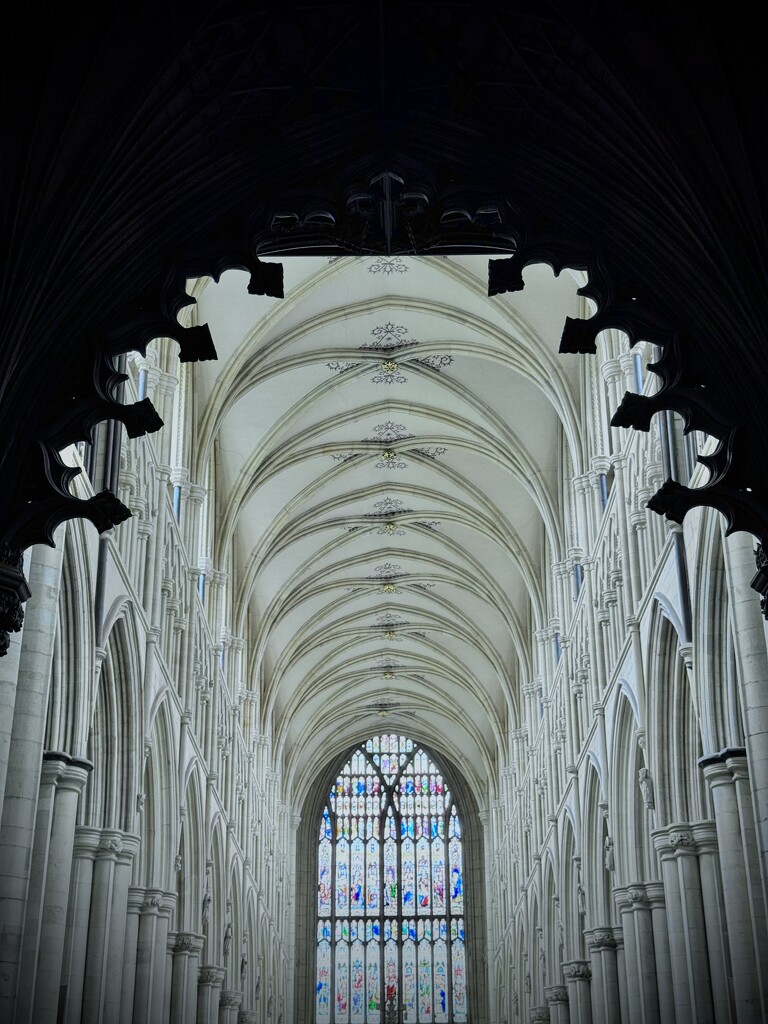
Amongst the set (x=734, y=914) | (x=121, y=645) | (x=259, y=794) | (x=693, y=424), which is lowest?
(x=734, y=914)

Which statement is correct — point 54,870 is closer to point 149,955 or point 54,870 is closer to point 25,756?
point 25,756

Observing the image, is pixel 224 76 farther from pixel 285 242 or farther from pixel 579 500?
pixel 579 500

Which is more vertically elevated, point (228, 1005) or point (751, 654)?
point (751, 654)

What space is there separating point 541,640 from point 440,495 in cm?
492

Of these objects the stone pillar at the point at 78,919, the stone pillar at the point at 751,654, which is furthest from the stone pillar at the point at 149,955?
the stone pillar at the point at 751,654

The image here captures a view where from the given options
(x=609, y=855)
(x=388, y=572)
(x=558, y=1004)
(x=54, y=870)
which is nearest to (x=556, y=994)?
(x=558, y=1004)

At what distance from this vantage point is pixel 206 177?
39.7 ft

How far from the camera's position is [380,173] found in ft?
40.4

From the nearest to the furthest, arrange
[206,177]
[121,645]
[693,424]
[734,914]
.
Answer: [693,424]
[206,177]
[734,914]
[121,645]

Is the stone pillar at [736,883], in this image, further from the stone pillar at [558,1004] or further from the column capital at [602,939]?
the stone pillar at [558,1004]

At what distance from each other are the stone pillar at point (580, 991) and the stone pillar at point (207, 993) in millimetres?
8294

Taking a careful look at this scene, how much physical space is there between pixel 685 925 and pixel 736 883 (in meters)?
3.28

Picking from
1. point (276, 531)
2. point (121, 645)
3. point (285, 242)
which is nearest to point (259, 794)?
point (276, 531)

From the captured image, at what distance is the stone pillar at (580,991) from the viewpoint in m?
30.7
